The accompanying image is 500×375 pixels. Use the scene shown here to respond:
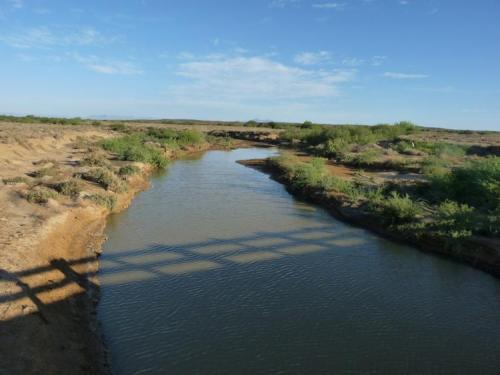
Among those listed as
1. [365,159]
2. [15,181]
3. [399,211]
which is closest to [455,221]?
[399,211]

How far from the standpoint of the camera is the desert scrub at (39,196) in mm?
13220

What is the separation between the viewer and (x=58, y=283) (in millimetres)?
8562

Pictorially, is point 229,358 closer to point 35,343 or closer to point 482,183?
point 35,343

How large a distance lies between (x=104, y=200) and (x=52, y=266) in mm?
6072

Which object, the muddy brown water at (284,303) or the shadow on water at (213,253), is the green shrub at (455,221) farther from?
the shadow on water at (213,253)

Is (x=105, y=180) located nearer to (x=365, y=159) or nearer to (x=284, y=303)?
(x=284, y=303)

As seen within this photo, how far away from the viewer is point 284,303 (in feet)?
28.2

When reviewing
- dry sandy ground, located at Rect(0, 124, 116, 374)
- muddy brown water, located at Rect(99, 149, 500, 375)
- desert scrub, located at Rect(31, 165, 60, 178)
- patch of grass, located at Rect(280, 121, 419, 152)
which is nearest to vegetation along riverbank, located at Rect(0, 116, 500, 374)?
dry sandy ground, located at Rect(0, 124, 116, 374)

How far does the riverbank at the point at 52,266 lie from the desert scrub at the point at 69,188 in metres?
0.03

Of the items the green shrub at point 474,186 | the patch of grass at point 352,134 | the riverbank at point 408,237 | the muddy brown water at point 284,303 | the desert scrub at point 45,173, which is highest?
the patch of grass at point 352,134

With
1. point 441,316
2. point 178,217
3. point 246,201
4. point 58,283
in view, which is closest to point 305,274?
point 441,316

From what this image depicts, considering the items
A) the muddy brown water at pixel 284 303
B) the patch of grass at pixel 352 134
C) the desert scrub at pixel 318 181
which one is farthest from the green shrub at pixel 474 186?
the patch of grass at pixel 352 134

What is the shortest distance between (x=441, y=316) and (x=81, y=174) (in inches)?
633

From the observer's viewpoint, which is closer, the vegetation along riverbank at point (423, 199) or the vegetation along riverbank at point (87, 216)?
the vegetation along riverbank at point (87, 216)
